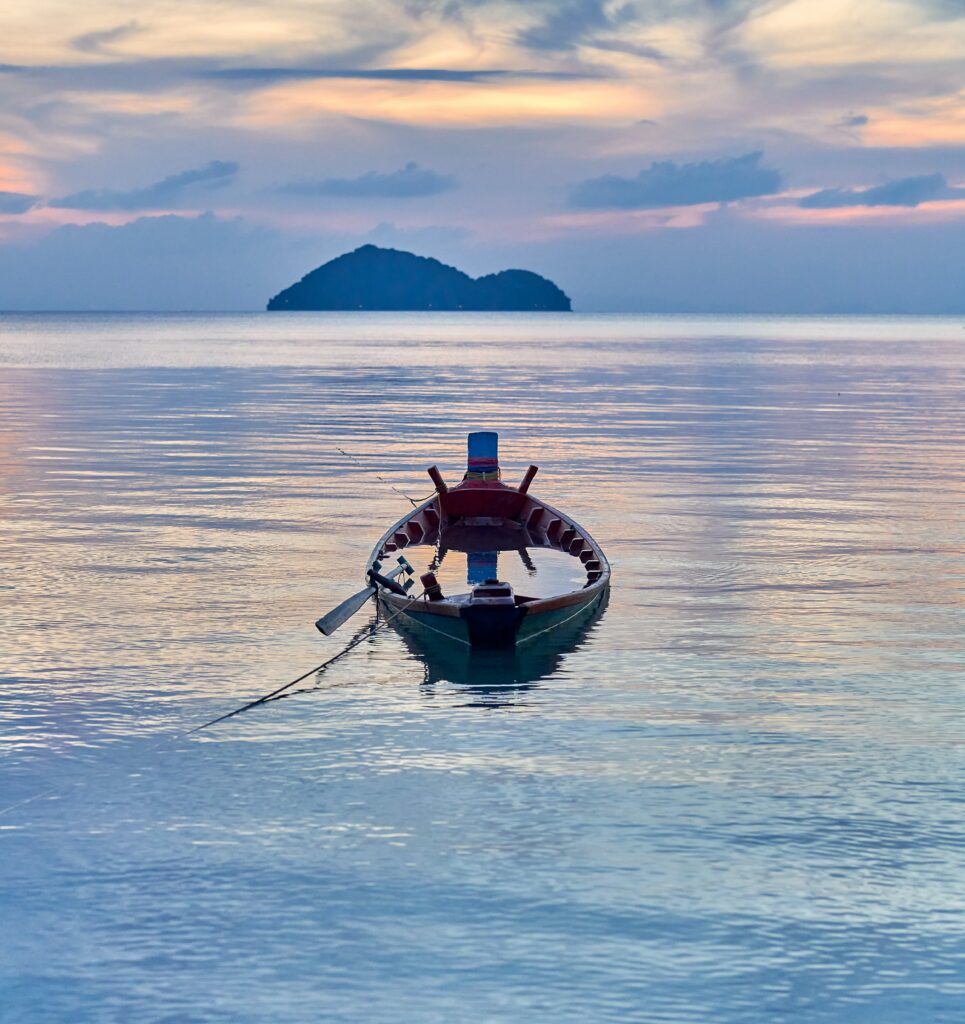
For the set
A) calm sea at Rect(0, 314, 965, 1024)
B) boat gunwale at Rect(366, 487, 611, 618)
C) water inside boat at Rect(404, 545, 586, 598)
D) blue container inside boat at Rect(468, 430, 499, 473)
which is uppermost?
blue container inside boat at Rect(468, 430, 499, 473)

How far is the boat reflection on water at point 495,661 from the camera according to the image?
16.3 metres

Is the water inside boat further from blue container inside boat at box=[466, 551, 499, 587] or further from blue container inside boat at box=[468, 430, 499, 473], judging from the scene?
blue container inside boat at box=[468, 430, 499, 473]

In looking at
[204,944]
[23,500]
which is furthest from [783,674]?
[23,500]

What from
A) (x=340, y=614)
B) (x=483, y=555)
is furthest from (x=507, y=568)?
(x=340, y=614)

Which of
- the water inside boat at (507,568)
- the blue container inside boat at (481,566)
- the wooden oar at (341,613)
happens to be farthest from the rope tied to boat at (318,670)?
the blue container inside boat at (481,566)

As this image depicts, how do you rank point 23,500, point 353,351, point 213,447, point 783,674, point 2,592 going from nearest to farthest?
point 783,674 → point 2,592 → point 23,500 → point 213,447 → point 353,351

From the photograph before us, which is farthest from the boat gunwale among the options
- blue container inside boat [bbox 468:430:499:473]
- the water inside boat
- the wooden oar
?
blue container inside boat [bbox 468:430:499:473]

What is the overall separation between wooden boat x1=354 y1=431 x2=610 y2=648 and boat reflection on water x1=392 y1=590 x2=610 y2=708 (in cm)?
12

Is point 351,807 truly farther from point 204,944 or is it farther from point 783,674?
point 783,674

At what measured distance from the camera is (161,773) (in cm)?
1314

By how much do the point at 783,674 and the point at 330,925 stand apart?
27.1 ft

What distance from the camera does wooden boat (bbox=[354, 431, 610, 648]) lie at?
1747 cm

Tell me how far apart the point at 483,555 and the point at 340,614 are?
821 cm

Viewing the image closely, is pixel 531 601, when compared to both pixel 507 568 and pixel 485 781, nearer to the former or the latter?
pixel 485 781
